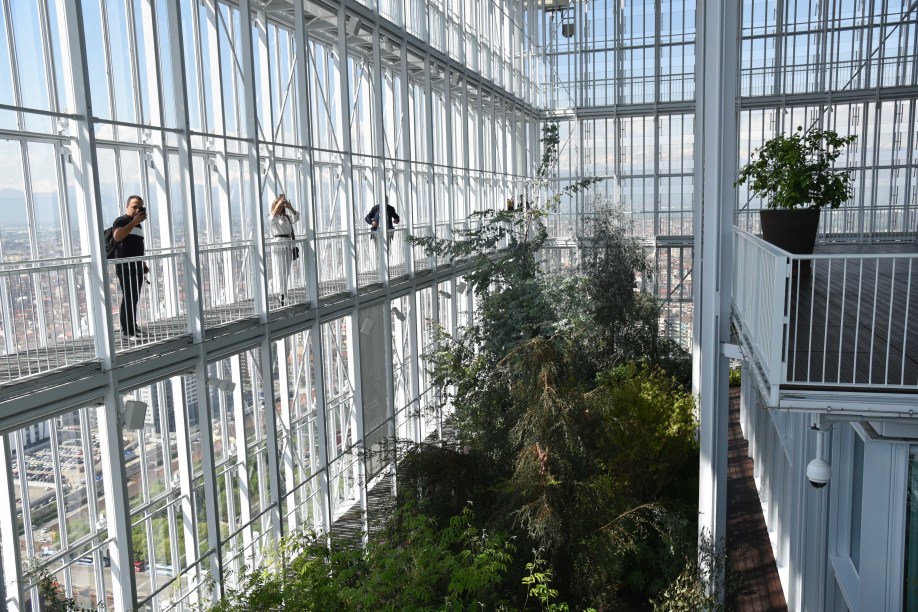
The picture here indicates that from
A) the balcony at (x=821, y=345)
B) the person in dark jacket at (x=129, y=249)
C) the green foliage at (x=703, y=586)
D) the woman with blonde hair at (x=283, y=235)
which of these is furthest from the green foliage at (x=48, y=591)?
the balcony at (x=821, y=345)

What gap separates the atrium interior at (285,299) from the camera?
5.91 meters

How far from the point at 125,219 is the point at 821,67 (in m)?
19.6

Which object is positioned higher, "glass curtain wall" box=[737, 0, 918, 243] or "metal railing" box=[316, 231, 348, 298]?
"glass curtain wall" box=[737, 0, 918, 243]

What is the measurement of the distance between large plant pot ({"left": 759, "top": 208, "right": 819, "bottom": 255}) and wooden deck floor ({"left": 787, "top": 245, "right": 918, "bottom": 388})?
0.51m

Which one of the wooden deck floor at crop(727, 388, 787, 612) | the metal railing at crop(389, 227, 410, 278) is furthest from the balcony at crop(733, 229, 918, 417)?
the metal railing at crop(389, 227, 410, 278)

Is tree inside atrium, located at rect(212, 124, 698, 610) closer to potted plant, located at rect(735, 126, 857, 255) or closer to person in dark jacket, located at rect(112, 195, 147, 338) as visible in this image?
person in dark jacket, located at rect(112, 195, 147, 338)

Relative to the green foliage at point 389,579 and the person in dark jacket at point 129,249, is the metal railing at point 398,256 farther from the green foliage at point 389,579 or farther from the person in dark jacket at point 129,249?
the green foliage at point 389,579

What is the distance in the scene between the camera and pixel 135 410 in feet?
21.8

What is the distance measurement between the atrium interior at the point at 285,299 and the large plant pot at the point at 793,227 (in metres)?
0.58

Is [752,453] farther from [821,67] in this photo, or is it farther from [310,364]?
[821,67]

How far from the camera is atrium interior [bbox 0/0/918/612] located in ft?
19.4

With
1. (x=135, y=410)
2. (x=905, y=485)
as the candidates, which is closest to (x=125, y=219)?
(x=135, y=410)

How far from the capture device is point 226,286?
1218cm

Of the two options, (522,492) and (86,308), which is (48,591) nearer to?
(86,308)
